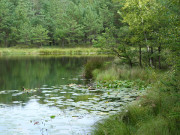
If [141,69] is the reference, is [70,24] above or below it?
above

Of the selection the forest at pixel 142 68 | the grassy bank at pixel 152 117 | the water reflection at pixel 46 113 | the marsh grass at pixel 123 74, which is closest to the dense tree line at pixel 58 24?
the forest at pixel 142 68

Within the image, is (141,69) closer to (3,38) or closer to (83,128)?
(83,128)

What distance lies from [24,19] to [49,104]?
7523 cm

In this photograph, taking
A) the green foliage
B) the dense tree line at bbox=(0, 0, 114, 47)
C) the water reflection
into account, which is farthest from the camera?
the dense tree line at bbox=(0, 0, 114, 47)

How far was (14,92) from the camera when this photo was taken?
15.2 metres

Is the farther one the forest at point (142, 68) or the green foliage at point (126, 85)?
the green foliage at point (126, 85)

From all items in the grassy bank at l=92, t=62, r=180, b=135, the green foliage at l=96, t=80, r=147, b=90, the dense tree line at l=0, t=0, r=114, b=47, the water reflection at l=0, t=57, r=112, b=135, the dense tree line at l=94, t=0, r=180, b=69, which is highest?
the dense tree line at l=0, t=0, r=114, b=47

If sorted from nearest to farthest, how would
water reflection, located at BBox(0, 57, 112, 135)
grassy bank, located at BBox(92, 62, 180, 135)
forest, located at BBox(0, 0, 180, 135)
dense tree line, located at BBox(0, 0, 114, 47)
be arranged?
grassy bank, located at BBox(92, 62, 180, 135), forest, located at BBox(0, 0, 180, 135), water reflection, located at BBox(0, 57, 112, 135), dense tree line, located at BBox(0, 0, 114, 47)

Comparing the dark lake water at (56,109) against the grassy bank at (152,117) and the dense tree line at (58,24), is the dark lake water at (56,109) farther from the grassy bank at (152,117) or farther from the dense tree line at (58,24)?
the dense tree line at (58,24)

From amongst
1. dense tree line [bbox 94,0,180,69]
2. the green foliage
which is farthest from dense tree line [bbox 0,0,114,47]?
the green foliage

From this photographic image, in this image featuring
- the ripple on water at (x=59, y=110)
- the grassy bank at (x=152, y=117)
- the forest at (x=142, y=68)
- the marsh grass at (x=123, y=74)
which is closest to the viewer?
the grassy bank at (x=152, y=117)

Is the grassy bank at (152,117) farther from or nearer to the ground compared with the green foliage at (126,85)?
farther from the ground

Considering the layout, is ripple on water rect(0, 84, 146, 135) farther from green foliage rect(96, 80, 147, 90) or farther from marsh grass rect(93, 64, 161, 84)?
marsh grass rect(93, 64, 161, 84)

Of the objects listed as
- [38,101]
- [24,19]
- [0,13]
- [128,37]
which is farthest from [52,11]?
[38,101]
